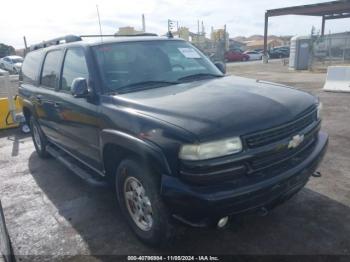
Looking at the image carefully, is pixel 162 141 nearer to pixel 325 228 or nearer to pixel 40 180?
pixel 325 228

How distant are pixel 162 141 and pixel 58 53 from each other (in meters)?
2.85

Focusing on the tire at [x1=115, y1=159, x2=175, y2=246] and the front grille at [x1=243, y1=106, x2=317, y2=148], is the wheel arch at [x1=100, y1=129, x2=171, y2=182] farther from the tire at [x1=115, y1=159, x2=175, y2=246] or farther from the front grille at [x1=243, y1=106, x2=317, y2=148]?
the front grille at [x1=243, y1=106, x2=317, y2=148]

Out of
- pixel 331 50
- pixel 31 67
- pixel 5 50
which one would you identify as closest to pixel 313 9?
pixel 331 50

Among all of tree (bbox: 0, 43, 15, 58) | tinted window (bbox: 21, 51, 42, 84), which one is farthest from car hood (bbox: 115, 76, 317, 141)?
tree (bbox: 0, 43, 15, 58)

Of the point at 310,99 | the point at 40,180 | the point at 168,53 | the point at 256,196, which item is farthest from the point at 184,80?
the point at 40,180

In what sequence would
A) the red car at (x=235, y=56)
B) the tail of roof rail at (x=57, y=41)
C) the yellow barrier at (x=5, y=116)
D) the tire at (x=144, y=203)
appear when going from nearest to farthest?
the tire at (x=144, y=203), the tail of roof rail at (x=57, y=41), the yellow barrier at (x=5, y=116), the red car at (x=235, y=56)

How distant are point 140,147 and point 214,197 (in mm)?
730

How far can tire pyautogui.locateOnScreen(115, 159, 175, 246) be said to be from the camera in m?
2.78

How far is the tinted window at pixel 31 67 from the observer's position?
558 centimetres

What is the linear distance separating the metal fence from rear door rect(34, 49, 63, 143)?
70.2ft

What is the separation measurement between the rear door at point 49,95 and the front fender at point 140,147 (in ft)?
5.85

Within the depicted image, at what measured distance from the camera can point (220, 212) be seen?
2.49m

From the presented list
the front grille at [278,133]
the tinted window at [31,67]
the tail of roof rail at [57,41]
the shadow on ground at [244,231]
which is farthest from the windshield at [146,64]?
the tinted window at [31,67]

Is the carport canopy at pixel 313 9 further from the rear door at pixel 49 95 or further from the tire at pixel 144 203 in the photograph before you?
the tire at pixel 144 203
